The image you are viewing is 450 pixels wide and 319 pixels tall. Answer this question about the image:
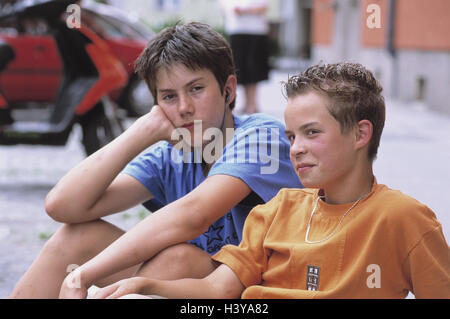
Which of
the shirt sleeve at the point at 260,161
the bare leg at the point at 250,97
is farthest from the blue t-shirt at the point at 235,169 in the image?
the bare leg at the point at 250,97

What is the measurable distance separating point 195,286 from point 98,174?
63 centimetres

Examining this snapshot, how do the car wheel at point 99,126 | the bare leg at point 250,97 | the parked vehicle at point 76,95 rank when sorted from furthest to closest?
the bare leg at point 250,97 → the car wheel at point 99,126 → the parked vehicle at point 76,95

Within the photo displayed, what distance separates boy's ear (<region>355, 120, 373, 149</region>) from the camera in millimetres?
1938

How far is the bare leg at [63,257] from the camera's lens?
2.42 m

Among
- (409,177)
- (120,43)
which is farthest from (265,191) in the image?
(120,43)

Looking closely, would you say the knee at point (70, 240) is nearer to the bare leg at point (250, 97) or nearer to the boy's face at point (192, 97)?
the boy's face at point (192, 97)

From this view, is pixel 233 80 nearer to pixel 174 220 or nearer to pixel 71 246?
pixel 174 220

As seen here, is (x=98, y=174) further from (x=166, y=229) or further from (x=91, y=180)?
(x=166, y=229)

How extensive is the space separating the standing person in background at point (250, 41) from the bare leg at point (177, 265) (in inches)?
275

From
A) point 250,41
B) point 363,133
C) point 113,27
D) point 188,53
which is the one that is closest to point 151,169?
point 188,53

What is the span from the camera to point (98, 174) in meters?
2.47

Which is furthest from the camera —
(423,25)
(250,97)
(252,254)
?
(423,25)

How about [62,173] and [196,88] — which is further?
[62,173]
